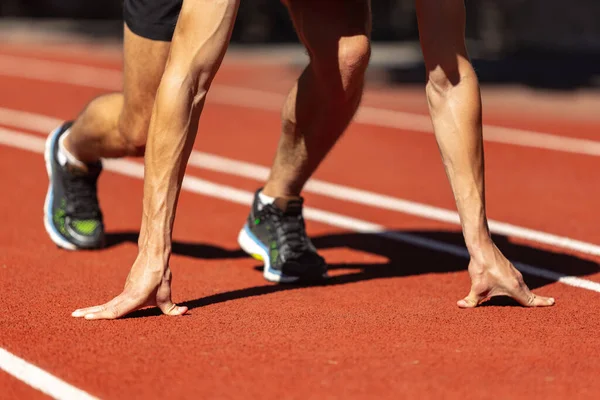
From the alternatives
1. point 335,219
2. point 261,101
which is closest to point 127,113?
point 335,219

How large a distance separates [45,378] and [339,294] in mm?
1643

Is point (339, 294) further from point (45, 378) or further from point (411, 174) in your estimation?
point (411, 174)

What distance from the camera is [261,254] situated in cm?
569

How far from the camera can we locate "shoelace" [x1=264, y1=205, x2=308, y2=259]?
18.2ft

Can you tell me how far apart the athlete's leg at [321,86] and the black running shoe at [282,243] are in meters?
0.09

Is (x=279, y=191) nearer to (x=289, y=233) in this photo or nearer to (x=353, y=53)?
(x=289, y=233)

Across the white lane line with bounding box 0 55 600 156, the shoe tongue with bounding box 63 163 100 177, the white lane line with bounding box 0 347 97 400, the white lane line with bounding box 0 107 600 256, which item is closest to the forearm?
the white lane line with bounding box 0 107 600 256

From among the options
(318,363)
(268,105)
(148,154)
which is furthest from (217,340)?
(268,105)

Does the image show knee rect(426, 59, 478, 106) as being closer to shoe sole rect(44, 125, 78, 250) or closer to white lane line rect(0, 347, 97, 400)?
white lane line rect(0, 347, 97, 400)

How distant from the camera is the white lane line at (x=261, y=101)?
34.0 ft

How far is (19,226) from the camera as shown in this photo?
6.71 metres

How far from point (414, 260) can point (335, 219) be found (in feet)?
3.96

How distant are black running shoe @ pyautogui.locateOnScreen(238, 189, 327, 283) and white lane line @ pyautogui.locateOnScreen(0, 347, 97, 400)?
1.61m

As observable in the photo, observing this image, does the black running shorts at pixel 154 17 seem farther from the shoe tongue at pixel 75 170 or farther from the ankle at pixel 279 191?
the shoe tongue at pixel 75 170
